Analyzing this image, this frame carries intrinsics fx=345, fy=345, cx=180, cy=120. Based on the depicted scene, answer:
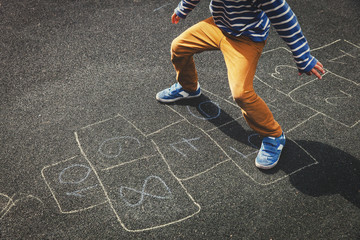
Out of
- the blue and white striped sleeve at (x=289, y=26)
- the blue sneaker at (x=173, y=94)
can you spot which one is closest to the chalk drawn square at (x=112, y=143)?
the blue sneaker at (x=173, y=94)

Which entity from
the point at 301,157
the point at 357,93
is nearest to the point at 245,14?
the point at 301,157

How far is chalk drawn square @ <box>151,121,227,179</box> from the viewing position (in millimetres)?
2771

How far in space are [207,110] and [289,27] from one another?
3.79ft

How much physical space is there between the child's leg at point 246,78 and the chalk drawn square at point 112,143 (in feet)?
2.83

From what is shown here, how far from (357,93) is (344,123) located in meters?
0.52

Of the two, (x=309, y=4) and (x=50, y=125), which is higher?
(x=309, y=4)

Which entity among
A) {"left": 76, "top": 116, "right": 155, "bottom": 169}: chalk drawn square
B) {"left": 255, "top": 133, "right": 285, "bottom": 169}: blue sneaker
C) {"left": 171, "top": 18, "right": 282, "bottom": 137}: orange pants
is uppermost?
{"left": 171, "top": 18, "right": 282, "bottom": 137}: orange pants

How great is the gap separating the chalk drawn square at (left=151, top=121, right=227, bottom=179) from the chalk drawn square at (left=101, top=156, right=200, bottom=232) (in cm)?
10

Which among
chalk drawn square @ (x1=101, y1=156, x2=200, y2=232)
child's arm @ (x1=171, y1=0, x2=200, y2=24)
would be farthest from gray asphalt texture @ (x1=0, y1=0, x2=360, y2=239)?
child's arm @ (x1=171, y1=0, x2=200, y2=24)

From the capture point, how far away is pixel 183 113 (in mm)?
3246

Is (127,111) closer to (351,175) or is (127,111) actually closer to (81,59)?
(81,59)

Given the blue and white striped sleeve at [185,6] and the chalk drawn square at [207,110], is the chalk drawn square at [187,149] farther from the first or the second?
the blue and white striped sleeve at [185,6]

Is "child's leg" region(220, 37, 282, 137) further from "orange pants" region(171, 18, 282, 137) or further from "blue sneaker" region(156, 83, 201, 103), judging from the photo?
"blue sneaker" region(156, 83, 201, 103)

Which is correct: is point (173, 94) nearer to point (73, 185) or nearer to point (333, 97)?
point (73, 185)
